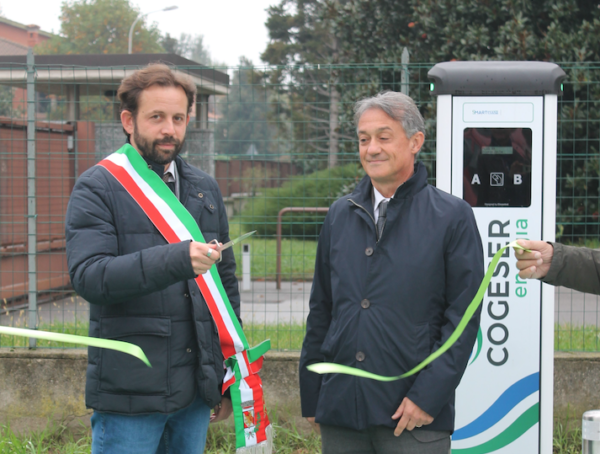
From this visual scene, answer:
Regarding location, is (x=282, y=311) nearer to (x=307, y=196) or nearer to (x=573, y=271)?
(x=573, y=271)

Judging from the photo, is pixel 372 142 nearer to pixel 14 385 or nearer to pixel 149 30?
pixel 14 385

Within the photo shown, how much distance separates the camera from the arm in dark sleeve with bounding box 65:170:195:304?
6.56 feet

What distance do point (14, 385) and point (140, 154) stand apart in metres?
2.76

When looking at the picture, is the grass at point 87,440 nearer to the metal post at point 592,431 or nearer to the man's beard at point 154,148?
the man's beard at point 154,148

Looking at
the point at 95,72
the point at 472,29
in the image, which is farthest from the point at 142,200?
the point at 472,29

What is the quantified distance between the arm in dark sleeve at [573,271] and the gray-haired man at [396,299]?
1.10 feet

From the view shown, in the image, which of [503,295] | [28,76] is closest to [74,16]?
[28,76]

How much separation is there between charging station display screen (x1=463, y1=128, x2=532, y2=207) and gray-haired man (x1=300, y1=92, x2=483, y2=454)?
41.0 inches

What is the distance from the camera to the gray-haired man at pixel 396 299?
83.0 inches

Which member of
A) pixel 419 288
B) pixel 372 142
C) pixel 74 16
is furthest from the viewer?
pixel 74 16

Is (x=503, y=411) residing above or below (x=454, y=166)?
below

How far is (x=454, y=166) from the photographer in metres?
3.26

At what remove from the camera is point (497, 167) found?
324 centimetres

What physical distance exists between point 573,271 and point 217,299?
1332 mm
